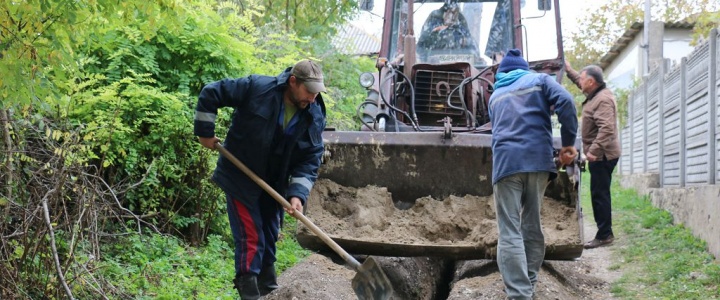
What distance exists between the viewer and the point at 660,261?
8.62m

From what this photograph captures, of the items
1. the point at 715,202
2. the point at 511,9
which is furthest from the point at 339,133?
the point at 715,202

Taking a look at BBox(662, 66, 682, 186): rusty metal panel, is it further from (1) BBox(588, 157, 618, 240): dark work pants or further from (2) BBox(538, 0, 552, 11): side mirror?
(2) BBox(538, 0, 552, 11): side mirror

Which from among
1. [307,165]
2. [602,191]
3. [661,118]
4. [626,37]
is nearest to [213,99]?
[307,165]

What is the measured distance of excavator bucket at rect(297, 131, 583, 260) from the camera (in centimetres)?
670

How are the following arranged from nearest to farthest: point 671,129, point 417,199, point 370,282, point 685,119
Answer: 1. point 370,282
2. point 417,199
3. point 685,119
4. point 671,129

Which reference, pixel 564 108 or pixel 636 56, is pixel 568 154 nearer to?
pixel 564 108

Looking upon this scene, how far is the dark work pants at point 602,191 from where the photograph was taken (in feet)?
30.0

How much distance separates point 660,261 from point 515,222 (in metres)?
3.29

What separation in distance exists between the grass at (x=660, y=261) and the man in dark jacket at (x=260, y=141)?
327cm

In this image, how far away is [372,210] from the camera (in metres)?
7.18

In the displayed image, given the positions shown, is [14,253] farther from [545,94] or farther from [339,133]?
[545,94]

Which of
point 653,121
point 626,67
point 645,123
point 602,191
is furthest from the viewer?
point 626,67

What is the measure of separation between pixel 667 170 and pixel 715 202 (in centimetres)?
444

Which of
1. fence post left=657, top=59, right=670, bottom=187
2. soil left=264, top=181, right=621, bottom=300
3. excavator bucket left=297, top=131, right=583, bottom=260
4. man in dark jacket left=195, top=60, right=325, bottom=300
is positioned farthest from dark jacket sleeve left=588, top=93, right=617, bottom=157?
fence post left=657, top=59, right=670, bottom=187
